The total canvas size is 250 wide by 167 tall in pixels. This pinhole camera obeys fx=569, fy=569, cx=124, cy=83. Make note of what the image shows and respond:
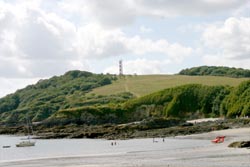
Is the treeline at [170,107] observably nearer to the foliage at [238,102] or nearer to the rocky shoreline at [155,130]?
the foliage at [238,102]

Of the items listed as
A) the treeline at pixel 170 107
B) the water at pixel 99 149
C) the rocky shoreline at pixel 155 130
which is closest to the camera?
the water at pixel 99 149

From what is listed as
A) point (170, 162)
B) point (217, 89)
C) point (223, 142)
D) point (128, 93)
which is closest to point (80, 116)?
point (217, 89)

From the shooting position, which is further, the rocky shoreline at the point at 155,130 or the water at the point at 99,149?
the rocky shoreline at the point at 155,130

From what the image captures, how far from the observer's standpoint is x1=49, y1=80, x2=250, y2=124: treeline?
14540cm

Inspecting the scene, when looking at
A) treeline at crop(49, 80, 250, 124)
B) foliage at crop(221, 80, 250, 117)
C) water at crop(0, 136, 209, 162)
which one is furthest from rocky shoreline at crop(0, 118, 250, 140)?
treeline at crop(49, 80, 250, 124)

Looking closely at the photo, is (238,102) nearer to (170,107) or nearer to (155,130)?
(170,107)

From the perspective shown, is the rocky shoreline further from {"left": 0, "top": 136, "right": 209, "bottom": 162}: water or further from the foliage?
the foliage

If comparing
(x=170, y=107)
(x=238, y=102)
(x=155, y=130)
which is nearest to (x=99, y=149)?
(x=155, y=130)

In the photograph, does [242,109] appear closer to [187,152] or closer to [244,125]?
[244,125]

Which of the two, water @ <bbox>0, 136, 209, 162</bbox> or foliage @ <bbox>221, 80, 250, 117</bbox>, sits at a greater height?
foliage @ <bbox>221, 80, 250, 117</bbox>

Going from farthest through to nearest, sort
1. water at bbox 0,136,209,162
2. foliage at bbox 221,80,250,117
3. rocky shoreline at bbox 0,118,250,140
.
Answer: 1. foliage at bbox 221,80,250,117
2. rocky shoreline at bbox 0,118,250,140
3. water at bbox 0,136,209,162

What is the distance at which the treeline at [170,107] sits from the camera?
145400 mm

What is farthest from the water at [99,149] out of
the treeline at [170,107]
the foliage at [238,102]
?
the treeline at [170,107]

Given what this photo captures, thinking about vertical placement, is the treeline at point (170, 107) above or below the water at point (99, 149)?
above
